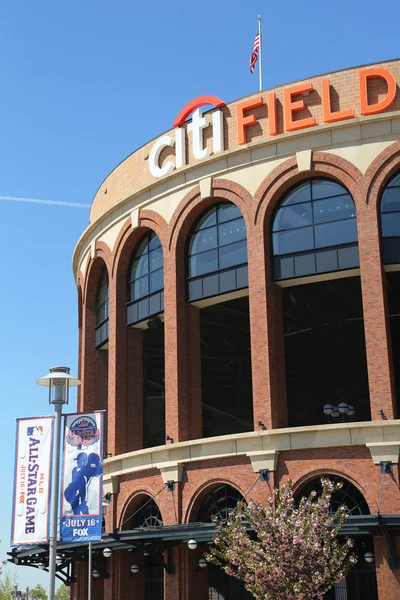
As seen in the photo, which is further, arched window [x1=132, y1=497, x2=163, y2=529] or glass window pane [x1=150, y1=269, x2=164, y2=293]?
glass window pane [x1=150, y1=269, x2=164, y2=293]

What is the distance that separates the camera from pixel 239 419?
170 feet

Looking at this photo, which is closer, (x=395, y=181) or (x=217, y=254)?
(x=395, y=181)

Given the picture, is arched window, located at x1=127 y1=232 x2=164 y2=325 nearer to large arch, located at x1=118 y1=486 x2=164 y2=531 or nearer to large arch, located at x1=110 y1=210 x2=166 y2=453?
large arch, located at x1=110 y1=210 x2=166 y2=453

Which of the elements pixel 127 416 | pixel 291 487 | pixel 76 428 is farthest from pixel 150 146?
pixel 76 428

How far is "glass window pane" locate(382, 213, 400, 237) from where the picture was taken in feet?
101

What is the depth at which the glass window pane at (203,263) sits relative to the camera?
34406 mm

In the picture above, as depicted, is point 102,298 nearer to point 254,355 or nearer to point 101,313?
point 101,313

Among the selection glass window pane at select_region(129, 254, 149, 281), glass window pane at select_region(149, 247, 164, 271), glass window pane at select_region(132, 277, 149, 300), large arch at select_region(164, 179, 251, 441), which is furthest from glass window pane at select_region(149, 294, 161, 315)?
glass window pane at select_region(129, 254, 149, 281)

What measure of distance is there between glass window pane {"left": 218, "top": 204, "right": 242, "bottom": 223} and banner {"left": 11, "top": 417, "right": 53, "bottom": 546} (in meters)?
A: 14.8

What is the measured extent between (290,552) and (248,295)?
12.1m

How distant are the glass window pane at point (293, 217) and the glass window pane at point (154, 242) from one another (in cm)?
629

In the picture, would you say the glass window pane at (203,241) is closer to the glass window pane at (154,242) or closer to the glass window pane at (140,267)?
the glass window pane at (154,242)

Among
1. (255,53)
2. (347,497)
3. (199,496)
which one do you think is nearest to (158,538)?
(199,496)

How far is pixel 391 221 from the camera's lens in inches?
1214
